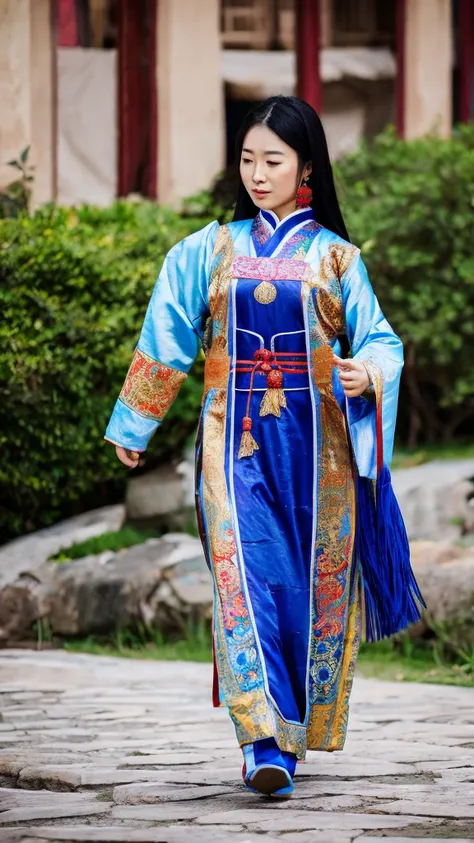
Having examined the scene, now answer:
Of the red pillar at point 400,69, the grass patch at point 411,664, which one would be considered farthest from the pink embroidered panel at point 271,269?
the red pillar at point 400,69

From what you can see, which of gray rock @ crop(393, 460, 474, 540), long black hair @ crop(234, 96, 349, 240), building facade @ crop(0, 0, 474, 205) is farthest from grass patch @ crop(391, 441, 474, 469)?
long black hair @ crop(234, 96, 349, 240)

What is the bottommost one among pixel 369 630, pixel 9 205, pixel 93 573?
pixel 93 573

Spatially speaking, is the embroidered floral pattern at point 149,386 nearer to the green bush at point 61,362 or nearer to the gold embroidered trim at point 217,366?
the gold embroidered trim at point 217,366

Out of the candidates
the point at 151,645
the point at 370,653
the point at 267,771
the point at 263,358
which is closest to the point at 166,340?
the point at 263,358

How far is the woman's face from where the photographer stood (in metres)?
4.99

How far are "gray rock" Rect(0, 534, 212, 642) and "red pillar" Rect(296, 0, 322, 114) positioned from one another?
5043 millimetres

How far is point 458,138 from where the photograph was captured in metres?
11.8

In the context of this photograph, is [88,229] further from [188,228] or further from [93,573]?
[93,573]

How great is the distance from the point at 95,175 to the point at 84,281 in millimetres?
3167

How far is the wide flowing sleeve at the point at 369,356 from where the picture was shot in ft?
16.1

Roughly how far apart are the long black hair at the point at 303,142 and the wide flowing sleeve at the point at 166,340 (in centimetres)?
25

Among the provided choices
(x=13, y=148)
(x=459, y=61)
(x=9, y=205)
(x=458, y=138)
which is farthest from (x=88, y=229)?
(x=459, y=61)

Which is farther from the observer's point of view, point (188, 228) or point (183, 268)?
point (188, 228)

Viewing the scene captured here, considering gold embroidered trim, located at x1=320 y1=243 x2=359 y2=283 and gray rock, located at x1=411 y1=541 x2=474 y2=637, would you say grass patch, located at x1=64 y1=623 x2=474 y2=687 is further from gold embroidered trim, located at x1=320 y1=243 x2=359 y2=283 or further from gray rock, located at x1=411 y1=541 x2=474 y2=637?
gold embroidered trim, located at x1=320 y1=243 x2=359 y2=283
